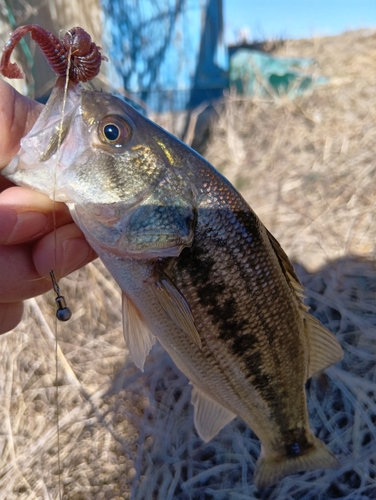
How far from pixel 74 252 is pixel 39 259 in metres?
0.15

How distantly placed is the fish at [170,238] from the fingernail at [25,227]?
0.48 ft

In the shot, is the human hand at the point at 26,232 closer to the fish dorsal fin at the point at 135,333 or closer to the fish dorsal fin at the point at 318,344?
the fish dorsal fin at the point at 135,333

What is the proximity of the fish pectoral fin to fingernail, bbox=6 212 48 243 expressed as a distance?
126 centimetres

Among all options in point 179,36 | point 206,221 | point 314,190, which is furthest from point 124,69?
point 206,221

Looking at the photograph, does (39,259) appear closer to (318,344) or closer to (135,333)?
(135,333)

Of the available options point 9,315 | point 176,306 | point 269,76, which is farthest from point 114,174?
point 269,76

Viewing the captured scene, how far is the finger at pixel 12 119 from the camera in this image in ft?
5.55

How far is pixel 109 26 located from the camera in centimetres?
570

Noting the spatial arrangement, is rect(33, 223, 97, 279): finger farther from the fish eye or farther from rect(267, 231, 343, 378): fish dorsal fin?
rect(267, 231, 343, 378): fish dorsal fin

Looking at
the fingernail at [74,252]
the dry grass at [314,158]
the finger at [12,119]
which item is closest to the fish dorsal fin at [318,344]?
the fingernail at [74,252]

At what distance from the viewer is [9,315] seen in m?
2.09

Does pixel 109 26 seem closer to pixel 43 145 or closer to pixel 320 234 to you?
pixel 320 234

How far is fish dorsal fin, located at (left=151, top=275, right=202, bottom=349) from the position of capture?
5.16ft

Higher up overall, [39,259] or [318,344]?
[39,259]
